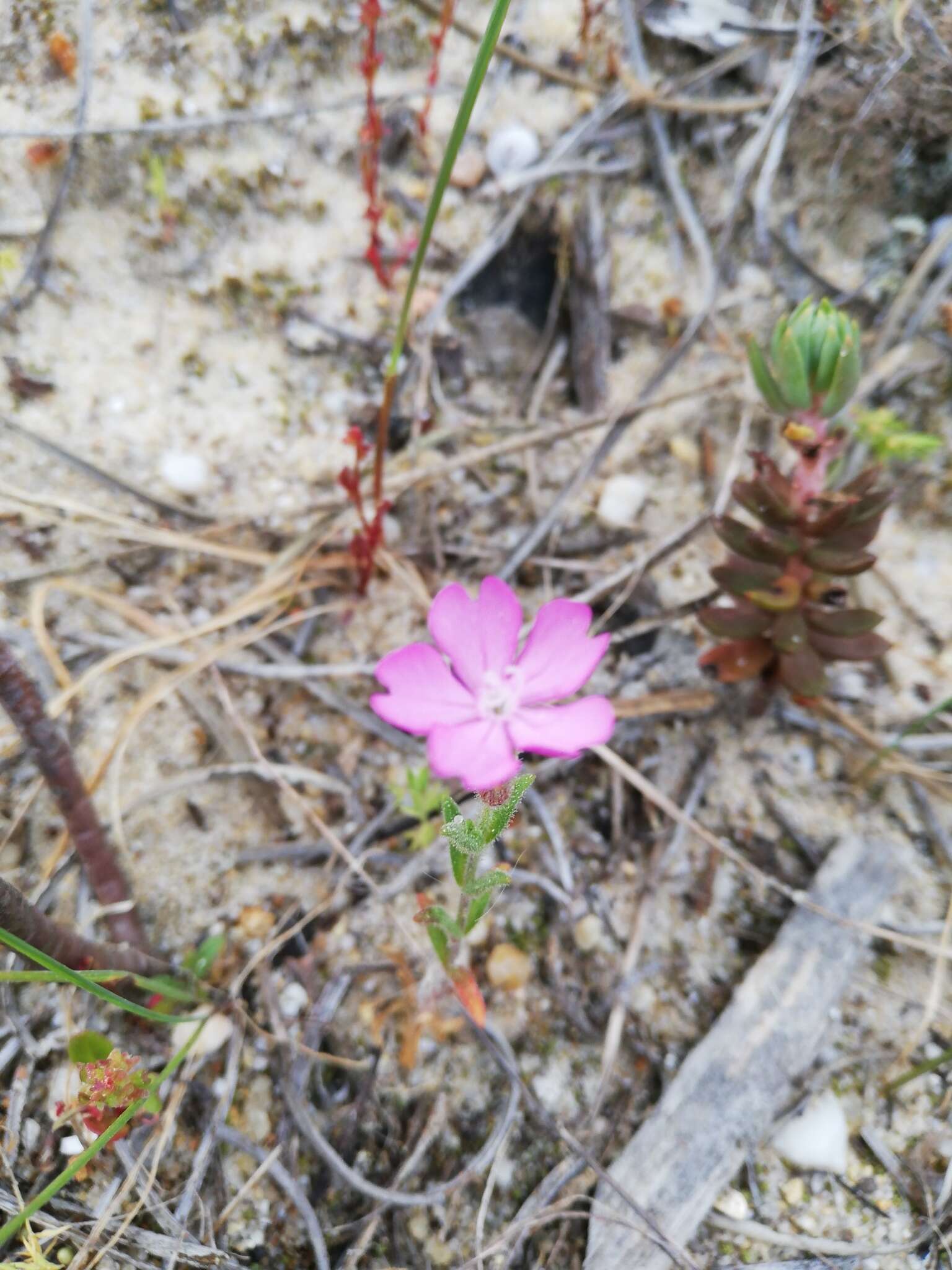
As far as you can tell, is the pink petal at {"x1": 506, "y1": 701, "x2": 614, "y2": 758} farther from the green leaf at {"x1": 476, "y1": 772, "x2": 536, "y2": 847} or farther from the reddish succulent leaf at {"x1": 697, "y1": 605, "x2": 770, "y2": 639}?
the reddish succulent leaf at {"x1": 697, "y1": 605, "x2": 770, "y2": 639}

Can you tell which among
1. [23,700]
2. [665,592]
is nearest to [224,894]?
[23,700]

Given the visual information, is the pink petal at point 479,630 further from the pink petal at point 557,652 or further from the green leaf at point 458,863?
the green leaf at point 458,863

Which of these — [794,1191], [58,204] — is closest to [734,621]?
[794,1191]

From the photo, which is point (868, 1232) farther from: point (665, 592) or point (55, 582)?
point (55, 582)

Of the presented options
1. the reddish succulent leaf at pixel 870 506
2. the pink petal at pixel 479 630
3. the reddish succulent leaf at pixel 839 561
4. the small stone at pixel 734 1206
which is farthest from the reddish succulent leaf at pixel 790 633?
the small stone at pixel 734 1206

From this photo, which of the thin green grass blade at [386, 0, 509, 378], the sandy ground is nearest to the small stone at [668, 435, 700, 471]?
the sandy ground

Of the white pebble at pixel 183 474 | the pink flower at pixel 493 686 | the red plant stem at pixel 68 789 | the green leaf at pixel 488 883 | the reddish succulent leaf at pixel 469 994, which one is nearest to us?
the pink flower at pixel 493 686
